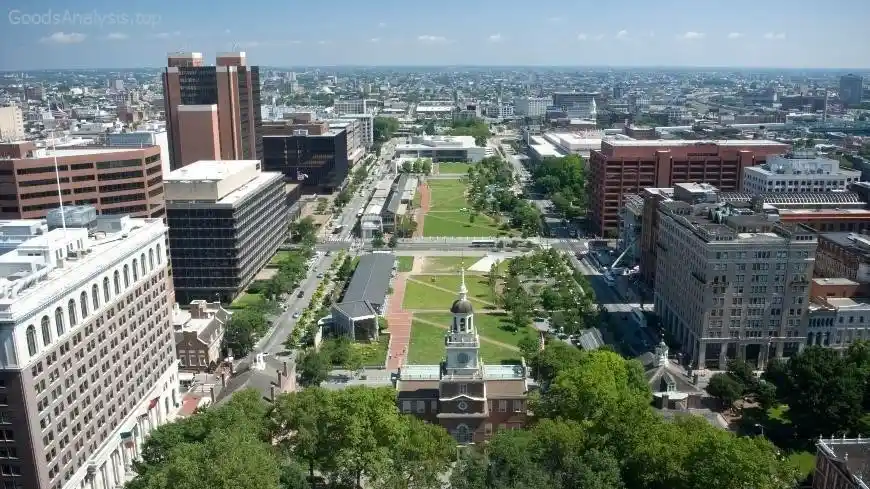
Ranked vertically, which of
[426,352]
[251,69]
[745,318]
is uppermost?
[251,69]

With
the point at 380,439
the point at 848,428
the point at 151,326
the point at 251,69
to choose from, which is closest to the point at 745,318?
the point at 848,428

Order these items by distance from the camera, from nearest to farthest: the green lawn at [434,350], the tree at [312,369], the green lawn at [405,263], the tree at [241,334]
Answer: the tree at [312,369] → the green lawn at [434,350] → the tree at [241,334] → the green lawn at [405,263]

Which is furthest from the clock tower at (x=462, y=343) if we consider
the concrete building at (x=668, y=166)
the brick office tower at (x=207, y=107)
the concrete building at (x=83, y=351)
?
the brick office tower at (x=207, y=107)

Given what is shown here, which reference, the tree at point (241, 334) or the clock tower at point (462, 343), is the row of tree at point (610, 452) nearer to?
the clock tower at point (462, 343)

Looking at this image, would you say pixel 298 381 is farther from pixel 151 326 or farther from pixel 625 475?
pixel 625 475

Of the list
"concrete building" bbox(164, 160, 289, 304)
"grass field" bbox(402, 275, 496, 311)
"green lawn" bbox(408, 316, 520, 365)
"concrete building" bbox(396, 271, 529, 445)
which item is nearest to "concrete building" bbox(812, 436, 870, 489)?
"concrete building" bbox(396, 271, 529, 445)

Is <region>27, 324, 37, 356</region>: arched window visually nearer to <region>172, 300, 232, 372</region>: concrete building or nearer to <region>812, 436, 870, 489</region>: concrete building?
<region>172, 300, 232, 372</region>: concrete building
